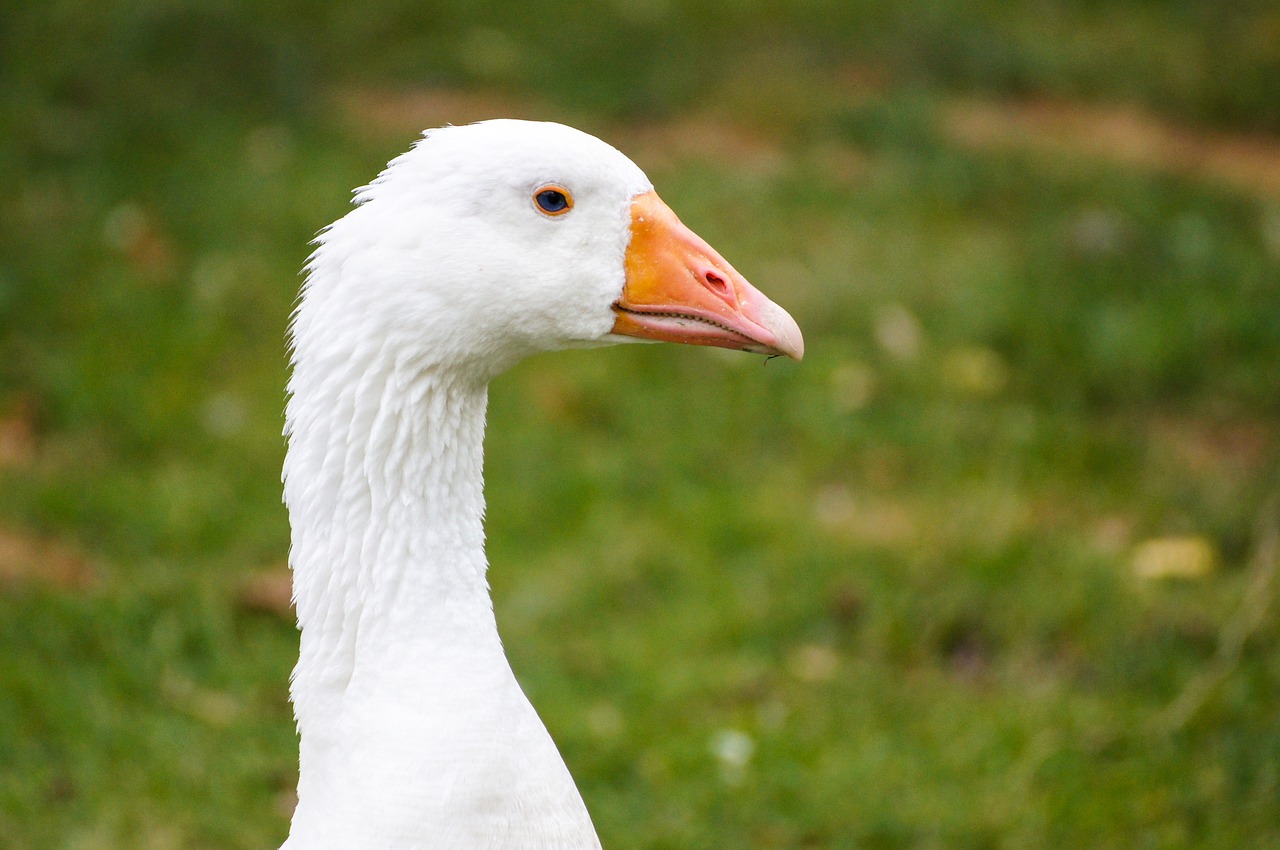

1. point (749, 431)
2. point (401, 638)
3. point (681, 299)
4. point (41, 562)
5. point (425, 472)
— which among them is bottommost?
point (401, 638)

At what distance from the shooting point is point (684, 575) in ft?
16.3

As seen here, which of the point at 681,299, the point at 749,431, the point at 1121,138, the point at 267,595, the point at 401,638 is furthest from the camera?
the point at 1121,138

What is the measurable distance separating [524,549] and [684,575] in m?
0.66

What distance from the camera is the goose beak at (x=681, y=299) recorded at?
2441 mm

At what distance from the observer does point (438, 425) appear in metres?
2.39

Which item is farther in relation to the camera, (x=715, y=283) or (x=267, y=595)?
(x=267, y=595)

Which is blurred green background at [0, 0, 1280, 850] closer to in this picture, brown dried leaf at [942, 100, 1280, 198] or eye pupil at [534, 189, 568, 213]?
brown dried leaf at [942, 100, 1280, 198]

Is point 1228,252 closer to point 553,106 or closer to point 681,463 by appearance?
point 681,463

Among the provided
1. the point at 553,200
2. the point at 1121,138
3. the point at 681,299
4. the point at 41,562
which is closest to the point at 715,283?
the point at 681,299

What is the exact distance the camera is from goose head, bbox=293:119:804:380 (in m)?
2.29

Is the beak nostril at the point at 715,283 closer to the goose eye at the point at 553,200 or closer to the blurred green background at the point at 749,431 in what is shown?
the goose eye at the point at 553,200

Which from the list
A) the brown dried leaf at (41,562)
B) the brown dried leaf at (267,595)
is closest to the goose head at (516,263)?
the brown dried leaf at (267,595)

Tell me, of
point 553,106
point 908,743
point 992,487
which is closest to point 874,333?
point 992,487

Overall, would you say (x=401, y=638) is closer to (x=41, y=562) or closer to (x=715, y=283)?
(x=715, y=283)
